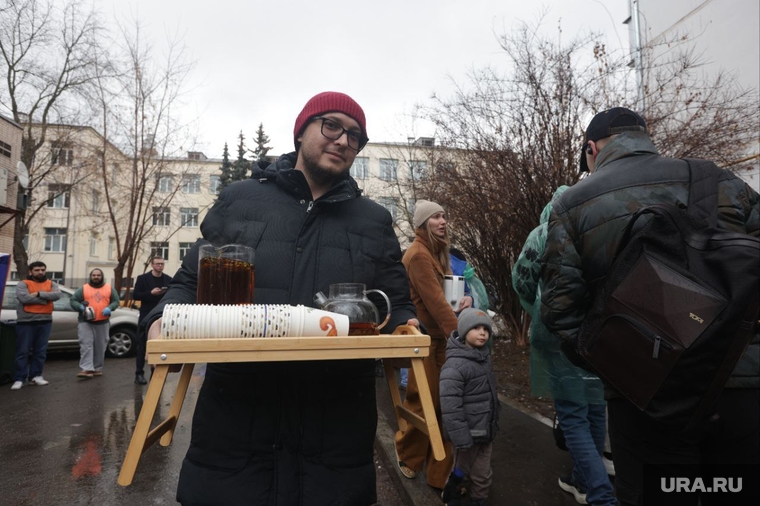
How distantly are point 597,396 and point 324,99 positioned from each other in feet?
8.36

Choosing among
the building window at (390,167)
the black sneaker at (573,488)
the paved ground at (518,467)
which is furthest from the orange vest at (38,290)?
the building window at (390,167)

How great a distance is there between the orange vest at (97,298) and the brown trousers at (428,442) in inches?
269

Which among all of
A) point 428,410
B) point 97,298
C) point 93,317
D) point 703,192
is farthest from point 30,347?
point 703,192

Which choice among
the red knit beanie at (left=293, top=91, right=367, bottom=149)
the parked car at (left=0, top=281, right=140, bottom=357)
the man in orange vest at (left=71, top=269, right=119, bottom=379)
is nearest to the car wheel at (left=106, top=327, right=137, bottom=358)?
the parked car at (left=0, top=281, right=140, bottom=357)

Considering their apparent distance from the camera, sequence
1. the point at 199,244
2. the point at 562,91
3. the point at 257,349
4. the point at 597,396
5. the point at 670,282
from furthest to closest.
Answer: the point at 562,91, the point at 597,396, the point at 199,244, the point at 670,282, the point at 257,349

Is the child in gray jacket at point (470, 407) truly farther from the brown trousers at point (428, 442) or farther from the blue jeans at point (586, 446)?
the blue jeans at point (586, 446)

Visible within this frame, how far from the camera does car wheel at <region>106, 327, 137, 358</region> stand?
1079cm

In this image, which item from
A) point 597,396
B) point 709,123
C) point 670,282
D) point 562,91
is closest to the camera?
point 670,282

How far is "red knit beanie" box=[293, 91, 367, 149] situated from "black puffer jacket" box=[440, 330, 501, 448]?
2001 millimetres

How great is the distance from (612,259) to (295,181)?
1.28 metres

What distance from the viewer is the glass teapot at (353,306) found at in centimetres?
140

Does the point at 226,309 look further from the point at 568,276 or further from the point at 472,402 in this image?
the point at 472,402

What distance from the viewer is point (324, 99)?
1.80 meters

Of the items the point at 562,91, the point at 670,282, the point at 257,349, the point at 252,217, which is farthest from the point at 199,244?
the point at 562,91
